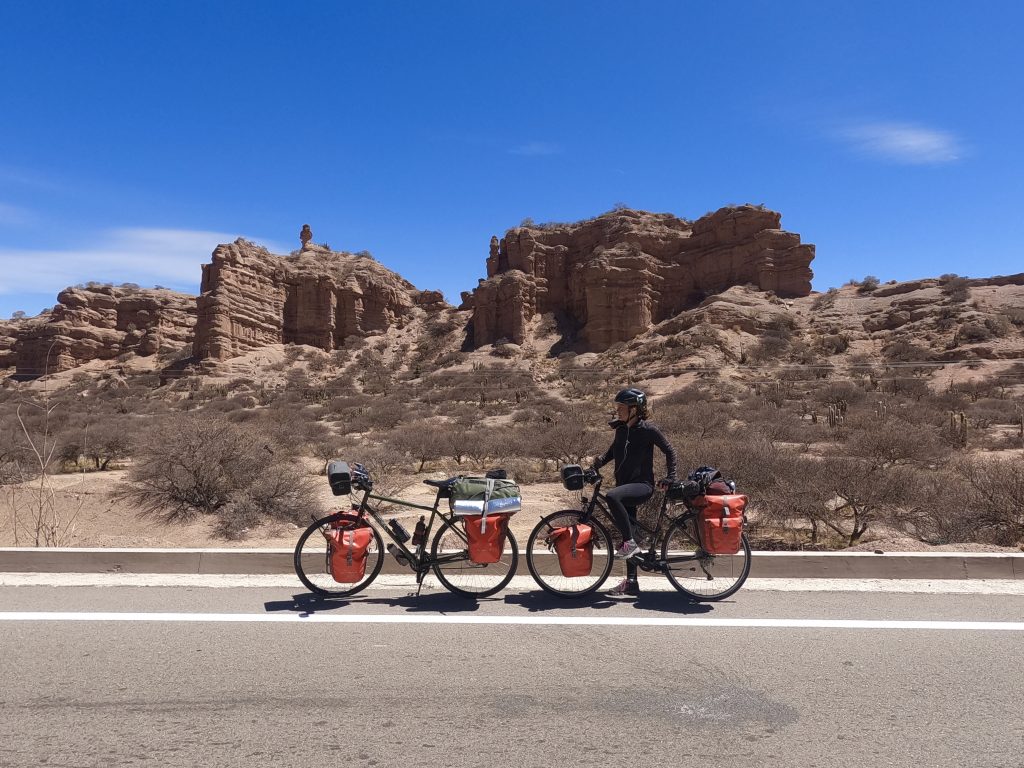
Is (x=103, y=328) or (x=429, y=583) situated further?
(x=103, y=328)

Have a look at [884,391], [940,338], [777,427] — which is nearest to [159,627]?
[777,427]

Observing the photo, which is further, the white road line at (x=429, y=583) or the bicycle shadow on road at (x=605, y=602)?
the white road line at (x=429, y=583)

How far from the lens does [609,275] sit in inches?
2122

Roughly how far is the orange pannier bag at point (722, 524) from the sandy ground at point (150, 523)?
3.74 m

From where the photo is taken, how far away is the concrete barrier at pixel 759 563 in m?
6.00

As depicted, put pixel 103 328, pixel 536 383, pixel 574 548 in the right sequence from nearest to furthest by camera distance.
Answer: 1. pixel 574 548
2. pixel 536 383
3. pixel 103 328

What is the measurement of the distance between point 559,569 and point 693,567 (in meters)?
1.18

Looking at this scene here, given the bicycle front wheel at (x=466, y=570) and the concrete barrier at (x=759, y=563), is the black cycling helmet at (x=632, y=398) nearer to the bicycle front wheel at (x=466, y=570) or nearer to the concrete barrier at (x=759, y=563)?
the bicycle front wheel at (x=466, y=570)

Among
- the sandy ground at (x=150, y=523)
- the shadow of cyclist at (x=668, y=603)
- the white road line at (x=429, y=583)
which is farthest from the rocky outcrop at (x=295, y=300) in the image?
the shadow of cyclist at (x=668, y=603)

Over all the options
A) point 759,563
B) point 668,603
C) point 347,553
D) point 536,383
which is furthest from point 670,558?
point 536,383

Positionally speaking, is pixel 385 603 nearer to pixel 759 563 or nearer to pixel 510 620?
pixel 510 620

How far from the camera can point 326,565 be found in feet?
18.2

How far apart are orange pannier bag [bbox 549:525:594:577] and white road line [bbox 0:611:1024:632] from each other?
0.47 metres

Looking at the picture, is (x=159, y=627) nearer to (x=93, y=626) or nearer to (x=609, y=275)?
(x=93, y=626)
